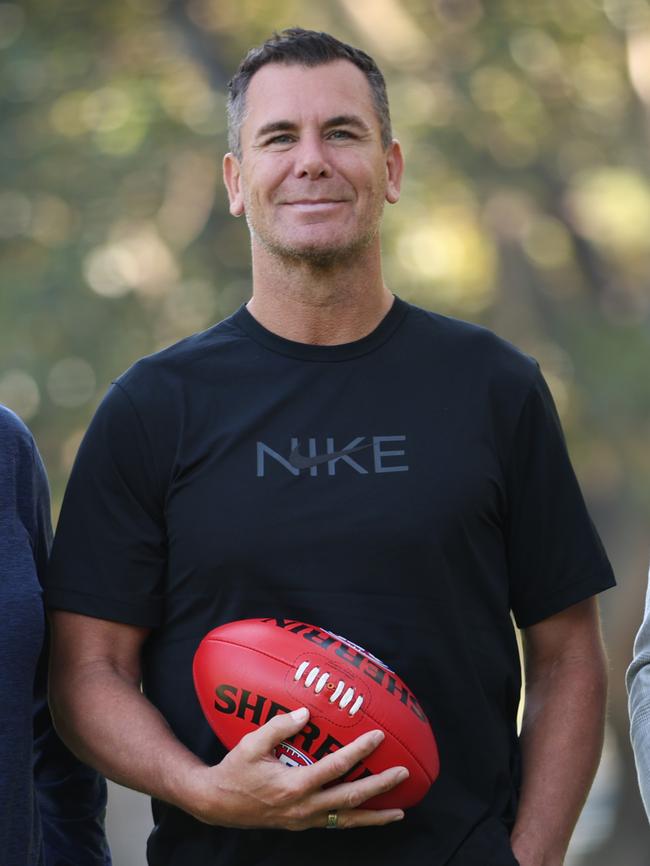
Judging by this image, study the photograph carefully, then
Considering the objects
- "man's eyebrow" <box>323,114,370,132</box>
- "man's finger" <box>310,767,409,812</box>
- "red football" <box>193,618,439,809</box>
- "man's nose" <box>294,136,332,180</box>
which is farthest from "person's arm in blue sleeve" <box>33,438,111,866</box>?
"man's eyebrow" <box>323,114,370,132</box>

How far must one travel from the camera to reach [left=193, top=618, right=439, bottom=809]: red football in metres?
2.73

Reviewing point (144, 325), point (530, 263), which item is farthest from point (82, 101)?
point (530, 263)

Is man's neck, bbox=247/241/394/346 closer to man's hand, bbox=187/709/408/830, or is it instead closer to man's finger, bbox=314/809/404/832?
man's hand, bbox=187/709/408/830

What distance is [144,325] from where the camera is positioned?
1148cm

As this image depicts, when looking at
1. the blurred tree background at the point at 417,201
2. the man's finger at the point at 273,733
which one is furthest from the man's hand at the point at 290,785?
the blurred tree background at the point at 417,201

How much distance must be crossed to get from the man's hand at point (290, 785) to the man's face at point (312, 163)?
997mm

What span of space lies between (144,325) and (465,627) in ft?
28.6

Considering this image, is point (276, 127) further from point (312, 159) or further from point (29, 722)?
point (29, 722)

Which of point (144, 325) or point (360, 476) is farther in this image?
point (144, 325)

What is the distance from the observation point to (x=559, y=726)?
3.11 metres

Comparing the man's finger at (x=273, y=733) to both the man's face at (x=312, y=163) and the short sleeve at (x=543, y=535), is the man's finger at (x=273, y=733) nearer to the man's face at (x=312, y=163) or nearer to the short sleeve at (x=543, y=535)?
the short sleeve at (x=543, y=535)

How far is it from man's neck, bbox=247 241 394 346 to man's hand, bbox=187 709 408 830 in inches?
34.6

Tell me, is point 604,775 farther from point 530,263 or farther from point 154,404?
point 154,404

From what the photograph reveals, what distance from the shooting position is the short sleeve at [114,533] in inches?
119
